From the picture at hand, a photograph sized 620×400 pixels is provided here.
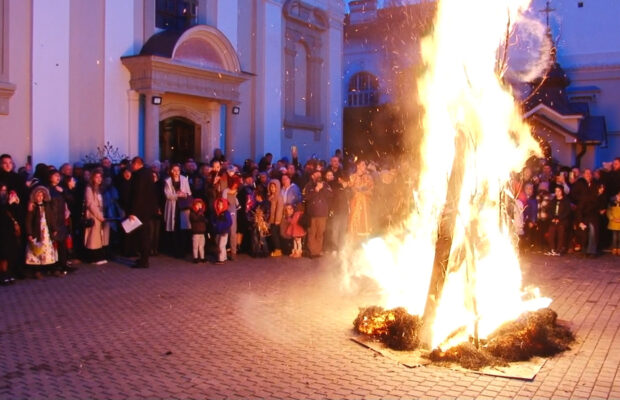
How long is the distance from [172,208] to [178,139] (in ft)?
18.5

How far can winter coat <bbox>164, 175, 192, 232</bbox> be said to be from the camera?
13.7 meters

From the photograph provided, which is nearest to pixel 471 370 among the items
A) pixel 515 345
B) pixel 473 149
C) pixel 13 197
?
pixel 515 345

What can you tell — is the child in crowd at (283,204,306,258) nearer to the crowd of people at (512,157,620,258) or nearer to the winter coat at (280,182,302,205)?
the winter coat at (280,182,302,205)

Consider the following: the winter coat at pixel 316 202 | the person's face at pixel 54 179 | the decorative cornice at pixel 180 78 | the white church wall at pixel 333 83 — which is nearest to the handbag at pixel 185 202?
the winter coat at pixel 316 202

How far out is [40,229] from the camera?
36.0ft

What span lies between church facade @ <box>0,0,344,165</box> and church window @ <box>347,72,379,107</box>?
10.9 metres

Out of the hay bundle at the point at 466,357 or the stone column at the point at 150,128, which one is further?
the stone column at the point at 150,128

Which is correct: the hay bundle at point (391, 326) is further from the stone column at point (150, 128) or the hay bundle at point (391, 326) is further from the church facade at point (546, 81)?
the church facade at point (546, 81)

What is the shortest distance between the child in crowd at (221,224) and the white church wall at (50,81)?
4.50 metres

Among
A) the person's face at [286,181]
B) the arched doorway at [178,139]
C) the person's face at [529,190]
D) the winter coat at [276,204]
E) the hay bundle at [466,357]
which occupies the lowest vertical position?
the hay bundle at [466,357]

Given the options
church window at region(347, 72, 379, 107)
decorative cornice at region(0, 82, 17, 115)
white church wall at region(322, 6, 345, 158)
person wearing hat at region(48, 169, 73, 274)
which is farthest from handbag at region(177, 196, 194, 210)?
church window at region(347, 72, 379, 107)

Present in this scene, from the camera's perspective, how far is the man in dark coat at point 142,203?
12.4 m

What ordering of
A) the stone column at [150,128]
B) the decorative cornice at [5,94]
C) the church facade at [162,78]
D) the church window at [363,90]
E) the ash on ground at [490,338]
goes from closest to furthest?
the ash on ground at [490,338] → the decorative cornice at [5,94] → the church facade at [162,78] → the stone column at [150,128] → the church window at [363,90]

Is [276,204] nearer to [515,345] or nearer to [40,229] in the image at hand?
[40,229]
